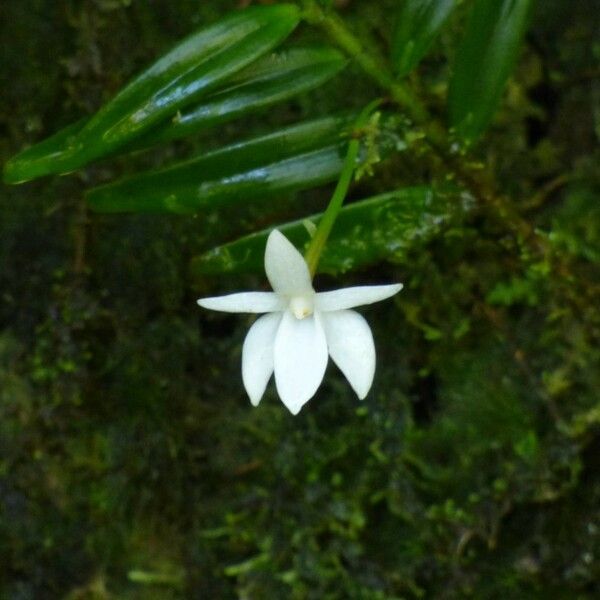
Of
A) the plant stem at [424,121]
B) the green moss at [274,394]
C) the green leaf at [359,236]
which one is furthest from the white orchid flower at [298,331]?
the green moss at [274,394]

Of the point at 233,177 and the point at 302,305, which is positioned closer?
the point at 302,305

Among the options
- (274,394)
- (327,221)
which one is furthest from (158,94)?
(274,394)

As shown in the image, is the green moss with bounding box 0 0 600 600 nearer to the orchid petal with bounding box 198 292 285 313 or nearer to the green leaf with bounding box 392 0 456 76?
the green leaf with bounding box 392 0 456 76

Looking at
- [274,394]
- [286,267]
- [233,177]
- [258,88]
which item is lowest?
[274,394]

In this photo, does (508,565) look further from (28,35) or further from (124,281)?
(28,35)

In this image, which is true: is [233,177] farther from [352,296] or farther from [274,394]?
[274,394]
